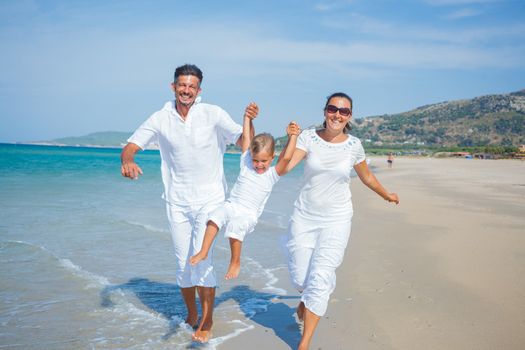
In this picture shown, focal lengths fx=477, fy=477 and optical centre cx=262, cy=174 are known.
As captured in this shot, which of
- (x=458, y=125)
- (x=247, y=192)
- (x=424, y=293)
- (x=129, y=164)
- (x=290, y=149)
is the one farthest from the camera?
(x=458, y=125)

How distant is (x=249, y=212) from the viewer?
4.41 m

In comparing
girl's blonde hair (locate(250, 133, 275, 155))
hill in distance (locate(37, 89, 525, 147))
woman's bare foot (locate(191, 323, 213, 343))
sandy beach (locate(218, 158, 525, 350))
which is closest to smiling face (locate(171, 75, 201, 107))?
girl's blonde hair (locate(250, 133, 275, 155))

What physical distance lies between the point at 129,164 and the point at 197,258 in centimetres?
103

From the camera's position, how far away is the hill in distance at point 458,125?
11056 cm

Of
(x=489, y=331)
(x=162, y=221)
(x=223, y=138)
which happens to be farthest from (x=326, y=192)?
(x=162, y=221)

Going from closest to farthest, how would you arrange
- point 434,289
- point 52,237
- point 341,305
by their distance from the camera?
point 341,305 < point 434,289 < point 52,237

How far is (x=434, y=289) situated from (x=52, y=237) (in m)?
7.40

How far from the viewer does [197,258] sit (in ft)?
14.1

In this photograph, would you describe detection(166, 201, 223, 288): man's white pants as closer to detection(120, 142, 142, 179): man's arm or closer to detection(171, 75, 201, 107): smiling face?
detection(120, 142, 142, 179): man's arm

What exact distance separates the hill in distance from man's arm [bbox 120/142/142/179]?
11166 centimetres

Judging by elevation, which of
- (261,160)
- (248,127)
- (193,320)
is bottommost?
(193,320)

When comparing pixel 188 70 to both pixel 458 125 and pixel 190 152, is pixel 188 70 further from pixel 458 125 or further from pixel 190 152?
pixel 458 125

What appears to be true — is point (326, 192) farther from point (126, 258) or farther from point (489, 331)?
point (126, 258)

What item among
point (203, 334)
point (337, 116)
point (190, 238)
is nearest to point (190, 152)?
point (190, 238)
